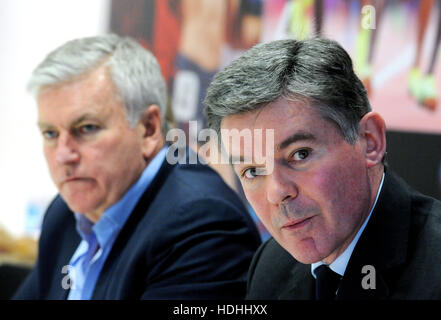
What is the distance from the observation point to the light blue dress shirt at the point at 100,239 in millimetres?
1757

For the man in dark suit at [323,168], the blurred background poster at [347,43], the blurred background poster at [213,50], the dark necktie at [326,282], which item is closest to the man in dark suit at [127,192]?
the blurred background poster at [213,50]

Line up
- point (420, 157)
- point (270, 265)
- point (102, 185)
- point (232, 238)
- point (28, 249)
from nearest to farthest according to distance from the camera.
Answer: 1. point (270, 265)
2. point (232, 238)
3. point (102, 185)
4. point (420, 157)
5. point (28, 249)

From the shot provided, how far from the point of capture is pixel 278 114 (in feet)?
3.60

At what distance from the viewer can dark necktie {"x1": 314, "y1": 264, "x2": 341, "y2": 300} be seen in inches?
48.2

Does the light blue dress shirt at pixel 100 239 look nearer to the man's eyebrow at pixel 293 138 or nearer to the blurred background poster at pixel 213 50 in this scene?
the blurred background poster at pixel 213 50

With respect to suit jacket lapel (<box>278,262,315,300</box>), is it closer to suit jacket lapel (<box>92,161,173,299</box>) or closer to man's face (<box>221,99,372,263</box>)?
man's face (<box>221,99,372,263</box>)

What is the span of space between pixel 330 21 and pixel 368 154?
1.54 m

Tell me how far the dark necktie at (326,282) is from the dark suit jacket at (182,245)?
0.38 metres

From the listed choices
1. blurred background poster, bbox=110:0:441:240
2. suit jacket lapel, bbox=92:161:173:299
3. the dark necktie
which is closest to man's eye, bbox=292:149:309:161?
the dark necktie

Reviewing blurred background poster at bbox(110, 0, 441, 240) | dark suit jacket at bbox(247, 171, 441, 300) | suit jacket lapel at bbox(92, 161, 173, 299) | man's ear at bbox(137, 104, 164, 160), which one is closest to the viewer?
dark suit jacket at bbox(247, 171, 441, 300)

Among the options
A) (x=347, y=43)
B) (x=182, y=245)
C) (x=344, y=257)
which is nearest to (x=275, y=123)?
(x=344, y=257)

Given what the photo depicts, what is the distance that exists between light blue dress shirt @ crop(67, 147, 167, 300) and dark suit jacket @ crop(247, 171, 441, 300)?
0.70 meters
